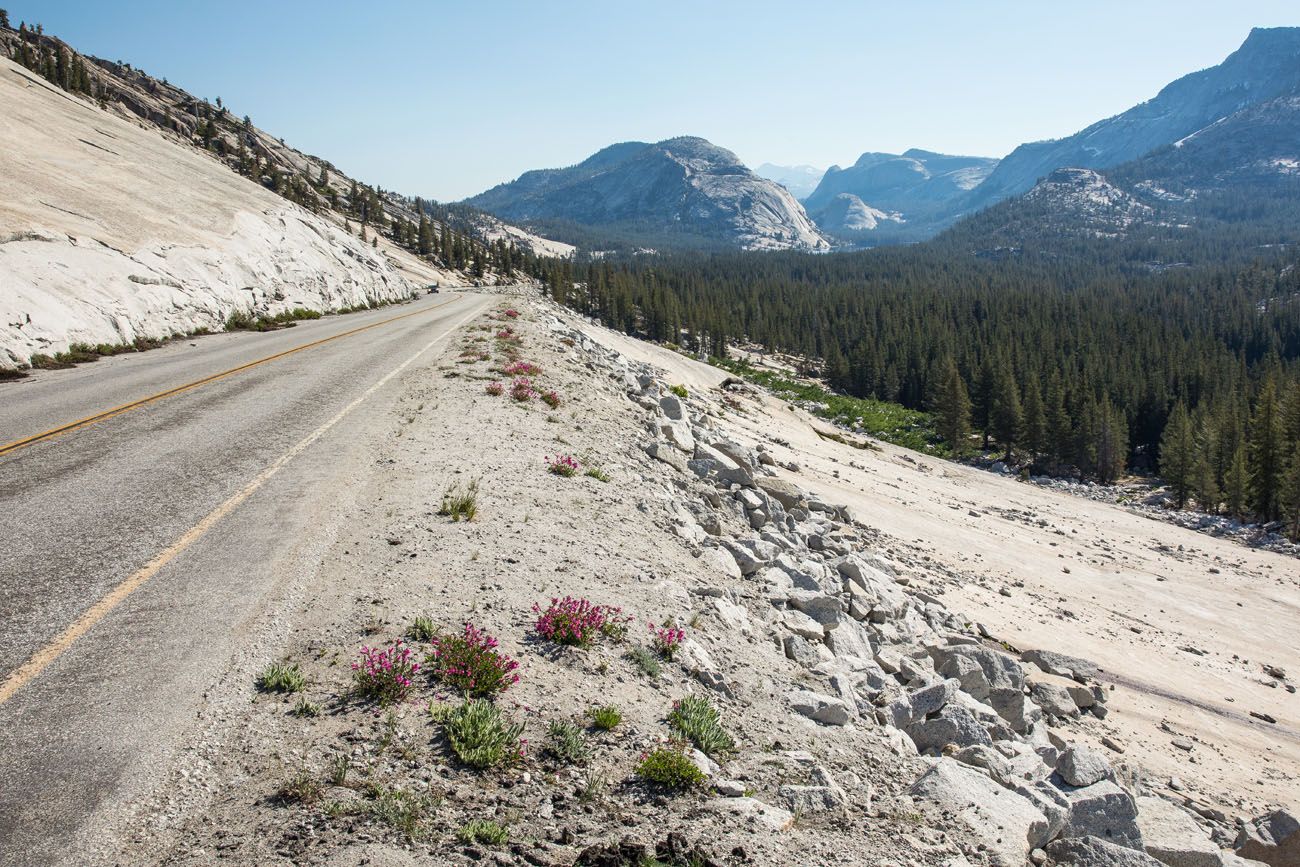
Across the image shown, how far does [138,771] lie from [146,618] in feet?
6.99

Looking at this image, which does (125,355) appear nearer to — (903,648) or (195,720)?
(195,720)

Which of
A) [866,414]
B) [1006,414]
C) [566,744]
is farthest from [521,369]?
[866,414]

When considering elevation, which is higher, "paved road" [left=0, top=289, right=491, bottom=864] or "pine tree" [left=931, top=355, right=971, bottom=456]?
"paved road" [left=0, top=289, right=491, bottom=864]

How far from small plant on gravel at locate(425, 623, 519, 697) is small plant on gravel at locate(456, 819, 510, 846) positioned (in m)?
→ 1.42

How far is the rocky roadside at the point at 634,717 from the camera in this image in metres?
4.52

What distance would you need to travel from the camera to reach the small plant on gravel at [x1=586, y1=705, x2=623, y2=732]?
5883 millimetres

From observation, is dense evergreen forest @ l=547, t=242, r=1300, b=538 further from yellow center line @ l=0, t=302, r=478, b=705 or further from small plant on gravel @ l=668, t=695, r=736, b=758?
yellow center line @ l=0, t=302, r=478, b=705

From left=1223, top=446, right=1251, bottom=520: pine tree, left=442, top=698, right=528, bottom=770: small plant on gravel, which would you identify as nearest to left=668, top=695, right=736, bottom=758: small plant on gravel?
left=442, top=698, right=528, bottom=770: small plant on gravel

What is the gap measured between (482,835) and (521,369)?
1744 cm

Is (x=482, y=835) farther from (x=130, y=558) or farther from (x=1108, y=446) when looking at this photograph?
(x=1108, y=446)

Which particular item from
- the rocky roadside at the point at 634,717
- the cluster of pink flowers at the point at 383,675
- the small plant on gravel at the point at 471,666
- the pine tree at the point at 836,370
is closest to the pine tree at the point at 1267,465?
the rocky roadside at the point at 634,717

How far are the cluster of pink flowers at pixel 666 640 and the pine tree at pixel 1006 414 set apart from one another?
3083 inches

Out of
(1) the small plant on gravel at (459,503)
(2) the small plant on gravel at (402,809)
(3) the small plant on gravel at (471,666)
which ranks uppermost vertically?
(1) the small plant on gravel at (459,503)

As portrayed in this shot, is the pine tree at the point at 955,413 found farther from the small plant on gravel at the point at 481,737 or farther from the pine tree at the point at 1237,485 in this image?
the small plant on gravel at the point at 481,737
